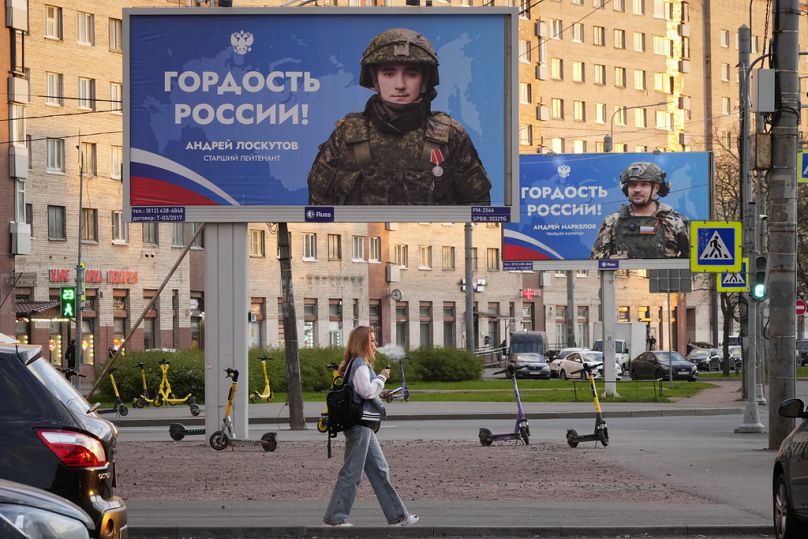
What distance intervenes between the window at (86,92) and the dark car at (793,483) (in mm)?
63963

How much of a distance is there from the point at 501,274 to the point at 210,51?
7930cm

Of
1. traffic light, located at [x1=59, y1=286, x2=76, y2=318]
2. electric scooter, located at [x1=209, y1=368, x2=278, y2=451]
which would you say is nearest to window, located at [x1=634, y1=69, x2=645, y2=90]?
traffic light, located at [x1=59, y1=286, x2=76, y2=318]

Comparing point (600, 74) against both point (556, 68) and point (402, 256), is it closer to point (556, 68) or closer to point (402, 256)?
point (556, 68)

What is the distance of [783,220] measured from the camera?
2236 cm

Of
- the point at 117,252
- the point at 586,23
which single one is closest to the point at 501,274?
the point at 586,23

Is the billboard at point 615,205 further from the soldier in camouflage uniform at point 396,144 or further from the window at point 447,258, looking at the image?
the window at point 447,258

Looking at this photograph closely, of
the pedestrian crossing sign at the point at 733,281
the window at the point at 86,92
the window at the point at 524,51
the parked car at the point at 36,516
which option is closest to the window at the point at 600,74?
the window at the point at 524,51

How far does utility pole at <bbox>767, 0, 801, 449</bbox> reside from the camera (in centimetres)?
2234

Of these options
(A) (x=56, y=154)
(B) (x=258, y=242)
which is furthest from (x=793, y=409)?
(B) (x=258, y=242)

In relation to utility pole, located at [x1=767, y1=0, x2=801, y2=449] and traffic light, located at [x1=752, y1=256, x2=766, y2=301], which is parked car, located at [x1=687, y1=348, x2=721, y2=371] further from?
utility pole, located at [x1=767, y1=0, x2=801, y2=449]

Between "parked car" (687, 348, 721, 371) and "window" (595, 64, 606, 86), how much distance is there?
27435 millimetres

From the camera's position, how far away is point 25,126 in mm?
69812

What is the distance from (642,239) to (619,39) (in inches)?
2564

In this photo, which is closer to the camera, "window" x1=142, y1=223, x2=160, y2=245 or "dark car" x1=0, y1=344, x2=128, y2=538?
"dark car" x1=0, y1=344, x2=128, y2=538
